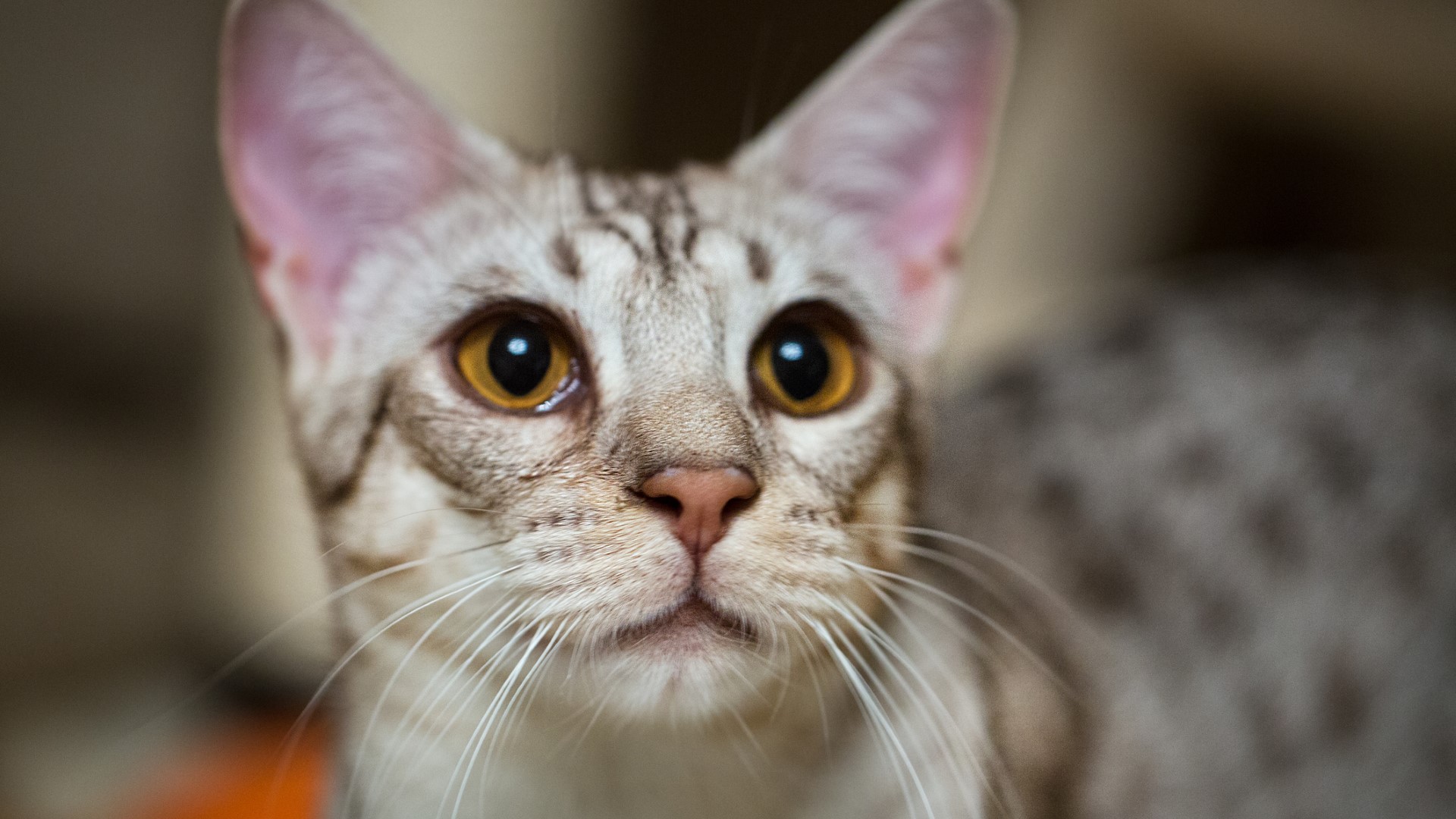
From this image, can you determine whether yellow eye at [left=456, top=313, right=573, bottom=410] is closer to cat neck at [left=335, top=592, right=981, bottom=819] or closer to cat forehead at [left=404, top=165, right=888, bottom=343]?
cat forehead at [left=404, top=165, right=888, bottom=343]

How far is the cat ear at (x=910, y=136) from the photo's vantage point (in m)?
0.94

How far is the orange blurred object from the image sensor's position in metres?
1.57

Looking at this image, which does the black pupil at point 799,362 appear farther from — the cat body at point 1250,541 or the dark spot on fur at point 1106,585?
the dark spot on fur at point 1106,585

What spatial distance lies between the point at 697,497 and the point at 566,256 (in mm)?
279

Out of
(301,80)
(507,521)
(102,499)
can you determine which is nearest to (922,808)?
(507,521)

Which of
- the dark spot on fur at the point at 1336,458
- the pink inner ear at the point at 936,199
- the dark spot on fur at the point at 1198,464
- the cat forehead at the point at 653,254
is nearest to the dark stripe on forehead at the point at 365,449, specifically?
the cat forehead at the point at 653,254

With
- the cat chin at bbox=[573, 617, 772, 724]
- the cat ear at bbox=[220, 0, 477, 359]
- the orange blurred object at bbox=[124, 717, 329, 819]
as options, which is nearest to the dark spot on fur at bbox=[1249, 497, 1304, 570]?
the cat chin at bbox=[573, 617, 772, 724]

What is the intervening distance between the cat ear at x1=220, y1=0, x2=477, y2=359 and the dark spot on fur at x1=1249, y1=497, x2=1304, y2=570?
3.58ft

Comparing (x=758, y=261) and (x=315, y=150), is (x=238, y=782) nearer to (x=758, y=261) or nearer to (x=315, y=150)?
(x=315, y=150)

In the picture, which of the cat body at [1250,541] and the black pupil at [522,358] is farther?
the cat body at [1250,541]

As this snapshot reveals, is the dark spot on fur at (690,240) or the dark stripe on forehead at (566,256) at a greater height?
the dark spot on fur at (690,240)

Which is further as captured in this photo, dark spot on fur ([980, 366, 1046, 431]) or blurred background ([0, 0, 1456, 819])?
dark spot on fur ([980, 366, 1046, 431])

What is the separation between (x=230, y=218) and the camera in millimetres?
1217

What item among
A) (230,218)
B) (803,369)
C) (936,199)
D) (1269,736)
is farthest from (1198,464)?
(230,218)
